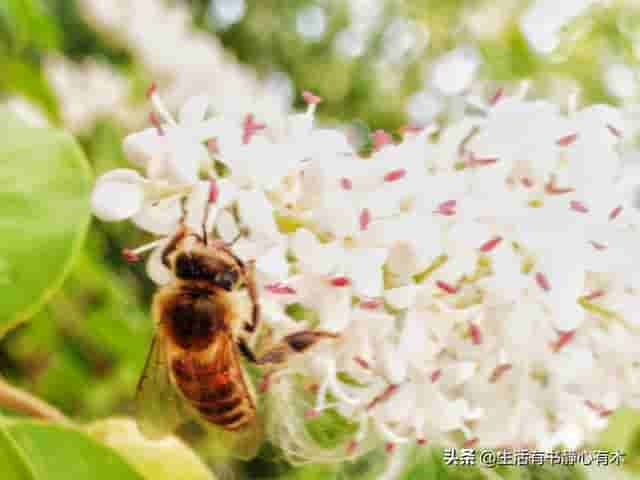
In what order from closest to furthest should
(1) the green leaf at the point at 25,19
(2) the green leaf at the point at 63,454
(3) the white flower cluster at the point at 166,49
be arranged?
(2) the green leaf at the point at 63,454 < (1) the green leaf at the point at 25,19 < (3) the white flower cluster at the point at 166,49

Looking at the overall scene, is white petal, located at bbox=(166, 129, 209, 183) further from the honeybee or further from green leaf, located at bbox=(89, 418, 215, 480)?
green leaf, located at bbox=(89, 418, 215, 480)

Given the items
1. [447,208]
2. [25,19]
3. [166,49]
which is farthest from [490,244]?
[166,49]

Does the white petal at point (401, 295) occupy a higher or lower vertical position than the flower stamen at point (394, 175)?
lower

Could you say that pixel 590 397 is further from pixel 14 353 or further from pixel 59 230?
pixel 14 353

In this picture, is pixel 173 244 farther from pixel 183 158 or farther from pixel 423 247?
pixel 423 247

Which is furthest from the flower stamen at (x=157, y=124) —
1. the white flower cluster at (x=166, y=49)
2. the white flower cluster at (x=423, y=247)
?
the white flower cluster at (x=166, y=49)

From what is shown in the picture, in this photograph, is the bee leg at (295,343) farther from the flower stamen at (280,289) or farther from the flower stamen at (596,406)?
the flower stamen at (596,406)
